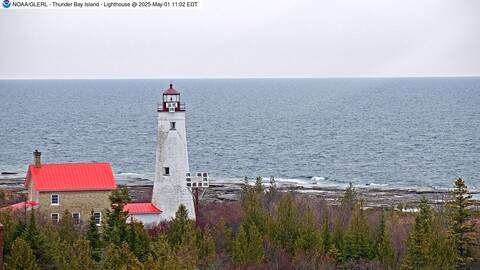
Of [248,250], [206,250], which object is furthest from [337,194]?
[206,250]

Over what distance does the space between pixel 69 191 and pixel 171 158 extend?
6619 millimetres

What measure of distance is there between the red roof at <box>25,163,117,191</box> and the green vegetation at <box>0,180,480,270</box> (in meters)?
2.38

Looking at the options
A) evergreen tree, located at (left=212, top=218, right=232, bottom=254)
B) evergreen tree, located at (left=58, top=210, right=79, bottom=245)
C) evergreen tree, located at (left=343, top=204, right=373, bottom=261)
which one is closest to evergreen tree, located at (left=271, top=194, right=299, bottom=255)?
evergreen tree, located at (left=212, top=218, right=232, bottom=254)

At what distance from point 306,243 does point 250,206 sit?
529 cm

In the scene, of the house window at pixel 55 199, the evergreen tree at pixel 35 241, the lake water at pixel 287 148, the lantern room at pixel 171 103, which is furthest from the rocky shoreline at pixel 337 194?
the evergreen tree at pixel 35 241

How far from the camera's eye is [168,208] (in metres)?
59.7

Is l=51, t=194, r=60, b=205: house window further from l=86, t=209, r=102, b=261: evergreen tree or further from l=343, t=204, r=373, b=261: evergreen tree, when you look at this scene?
l=343, t=204, r=373, b=261: evergreen tree

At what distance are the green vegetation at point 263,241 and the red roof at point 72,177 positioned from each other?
7.82ft

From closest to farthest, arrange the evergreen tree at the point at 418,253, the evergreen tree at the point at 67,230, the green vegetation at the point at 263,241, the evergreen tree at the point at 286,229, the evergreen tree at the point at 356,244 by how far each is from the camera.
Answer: the green vegetation at the point at 263,241 → the evergreen tree at the point at 418,253 → the evergreen tree at the point at 67,230 → the evergreen tree at the point at 356,244 → the evergreen tree at the point at 286,229

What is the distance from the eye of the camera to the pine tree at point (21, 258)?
39938mm

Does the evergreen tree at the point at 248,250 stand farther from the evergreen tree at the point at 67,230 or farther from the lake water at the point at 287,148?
the lake water at the point at 287,148

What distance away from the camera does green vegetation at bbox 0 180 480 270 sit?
45.9m

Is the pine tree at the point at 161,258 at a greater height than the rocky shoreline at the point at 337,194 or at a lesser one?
lesser

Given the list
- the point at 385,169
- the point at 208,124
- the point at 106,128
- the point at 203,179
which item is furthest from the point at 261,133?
the point at 203,179
